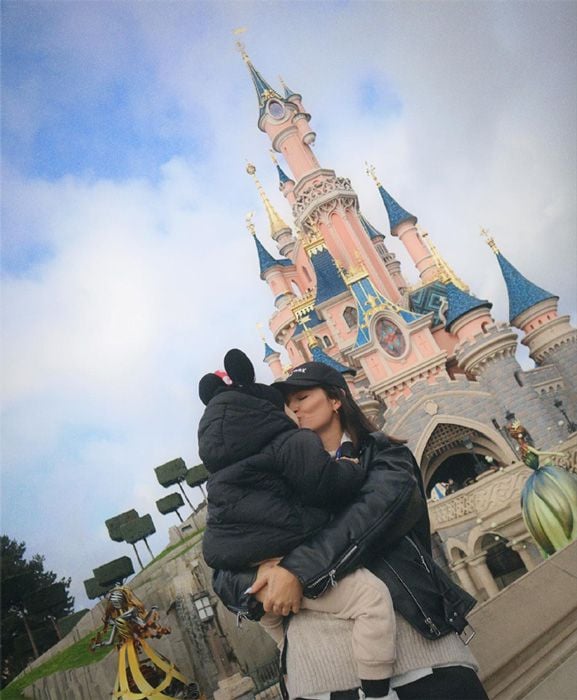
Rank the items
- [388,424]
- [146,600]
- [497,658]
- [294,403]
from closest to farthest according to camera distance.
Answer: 1. [294,403]
2. [497,658]
3. [388,424]
4. [146,600]

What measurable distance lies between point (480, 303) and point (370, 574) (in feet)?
51.8

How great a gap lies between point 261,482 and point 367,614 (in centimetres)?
55

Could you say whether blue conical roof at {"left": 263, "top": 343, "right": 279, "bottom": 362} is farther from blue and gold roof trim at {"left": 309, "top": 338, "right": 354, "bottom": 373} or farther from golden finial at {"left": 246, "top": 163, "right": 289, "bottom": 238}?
blue and gold roof trim at {"left": 309, "top": 338, "right": 354, "bottom": 373}

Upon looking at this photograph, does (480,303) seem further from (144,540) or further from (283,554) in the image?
(144,540)

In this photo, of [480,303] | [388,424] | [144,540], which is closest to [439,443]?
[388,424]

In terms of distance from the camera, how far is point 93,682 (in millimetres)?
12031

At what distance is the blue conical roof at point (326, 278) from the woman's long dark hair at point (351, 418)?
19133 millimetres

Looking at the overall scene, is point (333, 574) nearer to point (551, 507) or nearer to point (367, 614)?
point (367, 614)

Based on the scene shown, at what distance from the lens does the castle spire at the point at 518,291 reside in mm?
16062

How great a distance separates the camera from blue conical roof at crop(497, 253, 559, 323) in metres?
16.0

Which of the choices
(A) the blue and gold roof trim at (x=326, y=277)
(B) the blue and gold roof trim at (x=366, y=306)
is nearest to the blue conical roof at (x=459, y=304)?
(B) the blue and gold roof trim at (x=366, y=306)

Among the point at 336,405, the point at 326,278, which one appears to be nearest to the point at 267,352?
the point at 326,278

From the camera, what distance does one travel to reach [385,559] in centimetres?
164

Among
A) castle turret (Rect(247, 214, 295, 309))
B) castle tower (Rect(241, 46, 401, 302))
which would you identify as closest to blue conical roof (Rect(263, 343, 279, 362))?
castle turret (Rect(247, 214, 295, 309))
